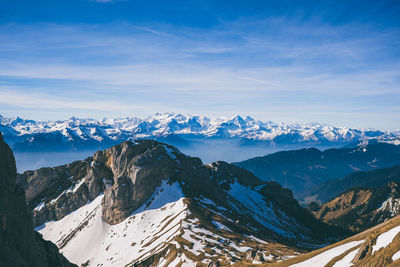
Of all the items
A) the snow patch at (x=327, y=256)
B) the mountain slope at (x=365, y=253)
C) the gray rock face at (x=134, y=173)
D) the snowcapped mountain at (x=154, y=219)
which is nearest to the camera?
the mountain slope at (x=365, y=253)

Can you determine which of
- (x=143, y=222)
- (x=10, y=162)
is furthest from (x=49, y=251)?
(x=143, y=222)

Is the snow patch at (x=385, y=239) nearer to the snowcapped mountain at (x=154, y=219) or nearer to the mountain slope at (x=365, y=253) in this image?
the mountain slope at (x=365, y=253)

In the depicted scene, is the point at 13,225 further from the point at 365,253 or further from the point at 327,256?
the point at 365,253

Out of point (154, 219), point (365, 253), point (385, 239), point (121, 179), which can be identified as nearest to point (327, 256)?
point (365, 253)

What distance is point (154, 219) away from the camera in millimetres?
140625

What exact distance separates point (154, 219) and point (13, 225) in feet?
329

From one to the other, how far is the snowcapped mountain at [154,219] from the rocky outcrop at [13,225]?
49.1m

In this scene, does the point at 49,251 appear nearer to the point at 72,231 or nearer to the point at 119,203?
the point at 119,203

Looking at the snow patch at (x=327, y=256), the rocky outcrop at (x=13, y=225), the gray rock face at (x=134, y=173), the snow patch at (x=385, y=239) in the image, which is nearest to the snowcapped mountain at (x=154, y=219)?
the gray rock face at (x=134, y=173)

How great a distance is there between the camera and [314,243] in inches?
6708

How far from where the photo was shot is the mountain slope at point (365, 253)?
1809 inches

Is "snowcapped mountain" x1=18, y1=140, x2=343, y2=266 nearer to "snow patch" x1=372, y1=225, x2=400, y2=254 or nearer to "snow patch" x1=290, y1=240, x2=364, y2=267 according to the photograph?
"snow patch" x1=290, y1=240, x2=364, y2=267

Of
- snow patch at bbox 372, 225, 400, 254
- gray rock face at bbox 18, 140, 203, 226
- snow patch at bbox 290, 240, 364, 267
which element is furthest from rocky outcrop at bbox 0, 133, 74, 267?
gray rock face at bbox 18, 140, 203, 226

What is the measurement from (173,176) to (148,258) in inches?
2883
